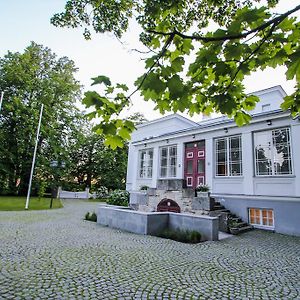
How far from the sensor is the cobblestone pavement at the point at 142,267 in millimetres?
3820

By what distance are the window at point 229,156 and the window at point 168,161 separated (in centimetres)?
314

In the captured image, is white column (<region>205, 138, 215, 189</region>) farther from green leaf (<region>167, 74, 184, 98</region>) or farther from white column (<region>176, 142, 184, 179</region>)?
green leaf (<region>167, 74, 184, 98</region>)

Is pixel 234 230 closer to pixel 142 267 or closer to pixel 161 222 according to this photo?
pixel 161 222

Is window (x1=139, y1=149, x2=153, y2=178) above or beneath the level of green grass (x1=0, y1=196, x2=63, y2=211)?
above

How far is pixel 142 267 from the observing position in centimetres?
504

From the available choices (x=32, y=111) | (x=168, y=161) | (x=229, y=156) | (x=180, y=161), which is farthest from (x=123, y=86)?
(x=32, y=111)

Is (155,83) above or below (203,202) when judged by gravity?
above

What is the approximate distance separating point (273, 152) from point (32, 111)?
23262 millimetres

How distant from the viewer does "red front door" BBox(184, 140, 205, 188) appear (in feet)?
42.7

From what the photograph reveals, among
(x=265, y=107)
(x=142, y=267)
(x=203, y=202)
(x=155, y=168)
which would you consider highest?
(x=265, y=107)

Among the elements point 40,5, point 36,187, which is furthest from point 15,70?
point 40,5

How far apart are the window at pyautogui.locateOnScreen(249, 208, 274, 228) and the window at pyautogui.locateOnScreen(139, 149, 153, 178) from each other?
732 cm

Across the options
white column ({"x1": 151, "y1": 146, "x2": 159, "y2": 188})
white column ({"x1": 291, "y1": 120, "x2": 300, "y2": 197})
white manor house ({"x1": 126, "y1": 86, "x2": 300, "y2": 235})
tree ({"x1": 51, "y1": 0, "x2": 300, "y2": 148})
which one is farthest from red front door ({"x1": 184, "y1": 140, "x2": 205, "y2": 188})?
tree ({"x1": 51, "y1": 0, "x2": 300, "y2": 148})

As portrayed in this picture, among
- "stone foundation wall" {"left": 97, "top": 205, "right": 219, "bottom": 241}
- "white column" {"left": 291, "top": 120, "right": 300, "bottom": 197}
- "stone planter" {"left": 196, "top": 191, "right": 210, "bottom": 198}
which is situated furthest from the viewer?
"stone planter" {"left": 196, "top": 191, "right": 210, "bottom": 198}
